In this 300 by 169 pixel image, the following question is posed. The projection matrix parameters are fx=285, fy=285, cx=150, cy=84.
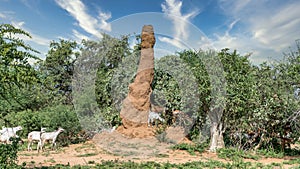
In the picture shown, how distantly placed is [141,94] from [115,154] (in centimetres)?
388

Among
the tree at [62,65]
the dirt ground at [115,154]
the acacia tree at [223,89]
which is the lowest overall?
the dirt ground at [115,154]

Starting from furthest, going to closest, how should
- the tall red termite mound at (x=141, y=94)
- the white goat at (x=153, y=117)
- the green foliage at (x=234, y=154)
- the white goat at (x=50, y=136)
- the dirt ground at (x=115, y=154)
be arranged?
the white goat at (x=153, y=117), the tall red termite mound at (x=141, y=94), the white goat at (x=50, y=136), the green foliage at (x=234, y=154), the dirt ground at (x=115, y=154)

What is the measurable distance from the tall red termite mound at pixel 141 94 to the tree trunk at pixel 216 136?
2.88m

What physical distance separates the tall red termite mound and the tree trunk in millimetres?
2883

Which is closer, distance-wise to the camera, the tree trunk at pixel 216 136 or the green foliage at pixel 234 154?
the green foliage at pixel 234 154

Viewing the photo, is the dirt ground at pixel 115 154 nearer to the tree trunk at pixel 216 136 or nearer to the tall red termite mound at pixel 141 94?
the tree trunk at pixel 216 136

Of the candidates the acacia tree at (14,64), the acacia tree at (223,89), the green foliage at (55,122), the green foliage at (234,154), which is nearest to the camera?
the acacia tree at (14,64)

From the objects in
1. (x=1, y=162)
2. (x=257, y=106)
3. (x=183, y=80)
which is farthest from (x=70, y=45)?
(x=1, y=162)

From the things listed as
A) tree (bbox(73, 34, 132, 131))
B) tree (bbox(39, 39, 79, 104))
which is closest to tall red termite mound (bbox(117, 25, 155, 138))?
tree (bbox(73, 34, 132, 131))

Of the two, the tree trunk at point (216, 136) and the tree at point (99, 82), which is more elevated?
the tree at point (99, 82)

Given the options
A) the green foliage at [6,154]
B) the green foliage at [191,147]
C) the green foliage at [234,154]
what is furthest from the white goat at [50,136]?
the green foliage at [234,154]

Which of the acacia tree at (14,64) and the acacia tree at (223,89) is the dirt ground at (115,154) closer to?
the acacia tree at (223,89)

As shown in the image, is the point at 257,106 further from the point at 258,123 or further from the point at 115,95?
the point at 115,95

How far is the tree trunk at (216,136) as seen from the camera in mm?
11508
